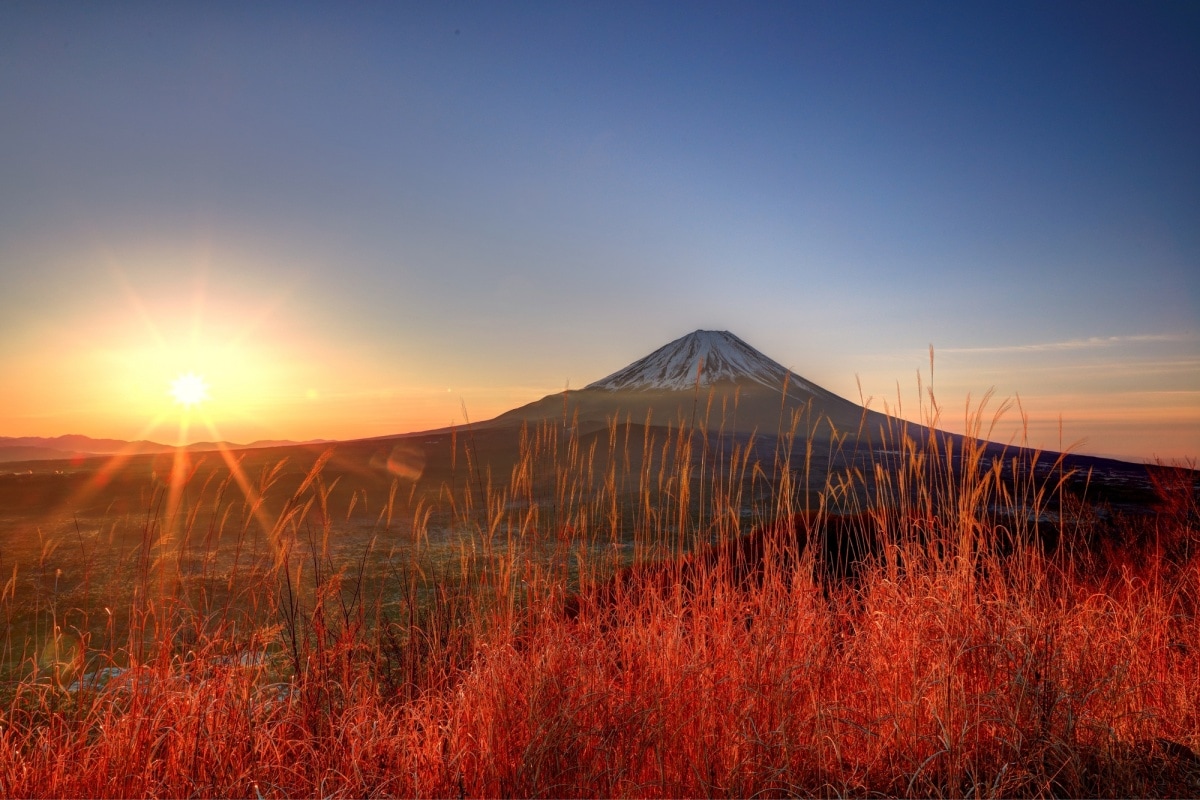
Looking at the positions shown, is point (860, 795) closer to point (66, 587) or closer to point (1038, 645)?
point (1038, 645)

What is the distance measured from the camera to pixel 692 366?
82375 mm

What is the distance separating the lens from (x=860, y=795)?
2.10m

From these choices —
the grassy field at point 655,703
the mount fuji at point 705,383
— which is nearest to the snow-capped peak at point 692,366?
the mount fuji at point 705,383

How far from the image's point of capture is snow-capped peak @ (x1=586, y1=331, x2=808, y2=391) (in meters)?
75.5

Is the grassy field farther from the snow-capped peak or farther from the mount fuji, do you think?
the snow-capped peak

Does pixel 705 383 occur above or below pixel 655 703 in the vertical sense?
above

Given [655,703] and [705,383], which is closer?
[655,703]

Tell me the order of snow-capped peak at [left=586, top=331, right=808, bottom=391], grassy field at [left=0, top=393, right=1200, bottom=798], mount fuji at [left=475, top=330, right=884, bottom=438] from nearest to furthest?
grassy field at [left=0, top=393, right=1200, bottom=798], mount fuji at [left=475, top=330, right=884, bottom=438], snow-capped peak at [left=586, top=331, right=808, bottom=391]

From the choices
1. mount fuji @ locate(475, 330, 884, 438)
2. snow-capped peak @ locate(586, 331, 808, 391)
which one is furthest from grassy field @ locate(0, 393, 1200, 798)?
snow-capped peak @ locate(586, 331, 808, 391)

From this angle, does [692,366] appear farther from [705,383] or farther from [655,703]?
[655,703]

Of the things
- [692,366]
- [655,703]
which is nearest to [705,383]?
[692,366]

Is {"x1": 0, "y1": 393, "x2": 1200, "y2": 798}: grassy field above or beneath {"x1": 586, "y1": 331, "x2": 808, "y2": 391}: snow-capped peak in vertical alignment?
beneath

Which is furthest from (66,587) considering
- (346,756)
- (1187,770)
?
(1187,770)

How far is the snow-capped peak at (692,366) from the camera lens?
2972 inches
